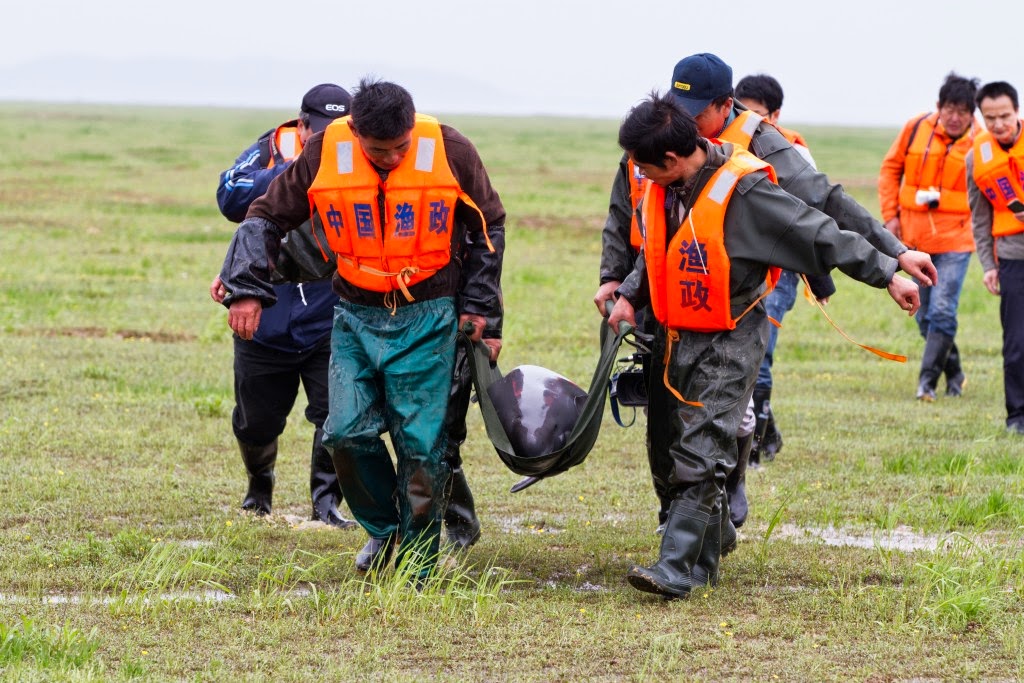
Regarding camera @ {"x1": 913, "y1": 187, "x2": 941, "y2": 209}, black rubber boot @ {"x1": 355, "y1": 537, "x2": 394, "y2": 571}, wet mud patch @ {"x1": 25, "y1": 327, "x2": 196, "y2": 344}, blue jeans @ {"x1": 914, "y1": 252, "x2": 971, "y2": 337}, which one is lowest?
wet mud patch @ {"x1": 25, "y1": 327, "x2": 196, "y2": 344}

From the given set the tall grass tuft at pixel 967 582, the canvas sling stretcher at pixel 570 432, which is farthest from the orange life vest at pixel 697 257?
the tall grass tuft at pixel 967 582

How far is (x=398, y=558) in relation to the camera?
19.8 ft

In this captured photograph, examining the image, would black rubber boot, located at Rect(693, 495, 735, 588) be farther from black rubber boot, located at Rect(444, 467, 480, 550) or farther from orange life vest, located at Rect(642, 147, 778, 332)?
black rubber boot, located at Rect(444, 467, 480, 550)

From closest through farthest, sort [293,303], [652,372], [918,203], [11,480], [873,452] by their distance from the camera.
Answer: [652,372], [293,303], [11,480], [873,452], [918,203]

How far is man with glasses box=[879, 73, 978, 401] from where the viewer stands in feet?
→ 35.3

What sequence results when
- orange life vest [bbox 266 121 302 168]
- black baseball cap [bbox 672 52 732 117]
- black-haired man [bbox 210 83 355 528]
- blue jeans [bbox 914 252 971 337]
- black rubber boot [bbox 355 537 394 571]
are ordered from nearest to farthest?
1. black rubber boot [bbox 355 537 394 571]
2. black baseball cap [bbox 672 52 732 117]
3. black-haired man [bbox 210 83 355 528]
4. orange life vest [bbox 266 121 302 168]
5. blue jeans [bbox 914 252 971 337]

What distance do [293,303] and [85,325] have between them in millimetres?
7419

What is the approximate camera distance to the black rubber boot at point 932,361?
433 inches

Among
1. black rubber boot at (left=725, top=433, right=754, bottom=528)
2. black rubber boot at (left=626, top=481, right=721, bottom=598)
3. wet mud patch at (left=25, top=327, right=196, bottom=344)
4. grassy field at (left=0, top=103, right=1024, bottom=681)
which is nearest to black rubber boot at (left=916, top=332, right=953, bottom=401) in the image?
grassy field at (left=0, top=103, right=1024, bottom=681)

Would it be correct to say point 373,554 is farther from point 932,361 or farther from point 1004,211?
point 932,361

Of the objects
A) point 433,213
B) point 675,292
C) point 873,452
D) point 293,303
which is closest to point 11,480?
point 293,303

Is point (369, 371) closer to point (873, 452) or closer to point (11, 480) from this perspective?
point (11, 480)

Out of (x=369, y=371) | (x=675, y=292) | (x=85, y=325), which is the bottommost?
(x=85, y=325)

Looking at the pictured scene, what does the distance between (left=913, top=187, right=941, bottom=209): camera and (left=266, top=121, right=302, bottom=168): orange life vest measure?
565 centimetres
